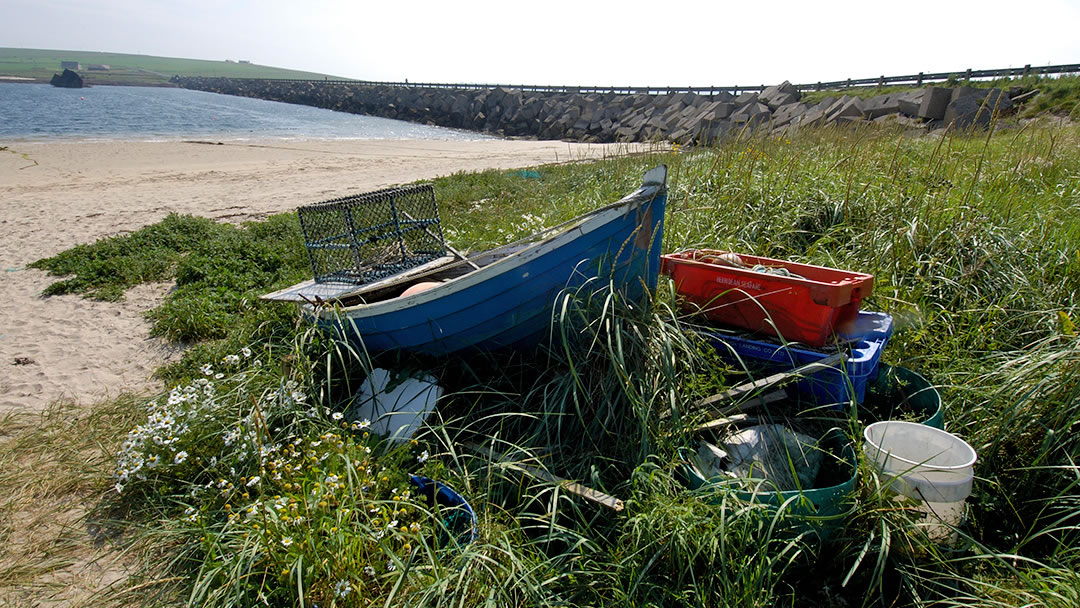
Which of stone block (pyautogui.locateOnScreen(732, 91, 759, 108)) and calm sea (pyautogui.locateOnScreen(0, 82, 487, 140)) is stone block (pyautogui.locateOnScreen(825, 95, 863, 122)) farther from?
calm sea (pyautogui.locateOnScreen(0, 82, 487, 140))

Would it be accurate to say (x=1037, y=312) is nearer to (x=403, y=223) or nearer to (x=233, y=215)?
(x=403, y=223)

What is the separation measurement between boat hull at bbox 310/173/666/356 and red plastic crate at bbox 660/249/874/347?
0.44 m

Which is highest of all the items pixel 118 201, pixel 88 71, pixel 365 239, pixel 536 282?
pixel 88 71

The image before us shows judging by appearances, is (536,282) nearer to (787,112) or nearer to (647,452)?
(647,452)

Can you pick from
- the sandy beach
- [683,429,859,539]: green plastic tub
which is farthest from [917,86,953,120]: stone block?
[683,429,859,539]: green plastic tub

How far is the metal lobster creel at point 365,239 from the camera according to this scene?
16.4 ft

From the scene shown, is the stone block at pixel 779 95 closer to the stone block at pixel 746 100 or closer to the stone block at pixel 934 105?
the stone block at pixel 746 100

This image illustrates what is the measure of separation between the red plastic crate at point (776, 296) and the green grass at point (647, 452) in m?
0.32

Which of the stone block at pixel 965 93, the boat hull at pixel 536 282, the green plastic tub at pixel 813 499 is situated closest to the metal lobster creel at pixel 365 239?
the boat hull at pixel 536 282

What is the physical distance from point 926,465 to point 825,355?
0.79 metres

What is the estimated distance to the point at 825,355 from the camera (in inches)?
135

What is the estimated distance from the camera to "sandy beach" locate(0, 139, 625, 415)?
16.1ft

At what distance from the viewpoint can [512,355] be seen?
398 centimetres

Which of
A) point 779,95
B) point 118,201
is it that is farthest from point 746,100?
point 118,201
